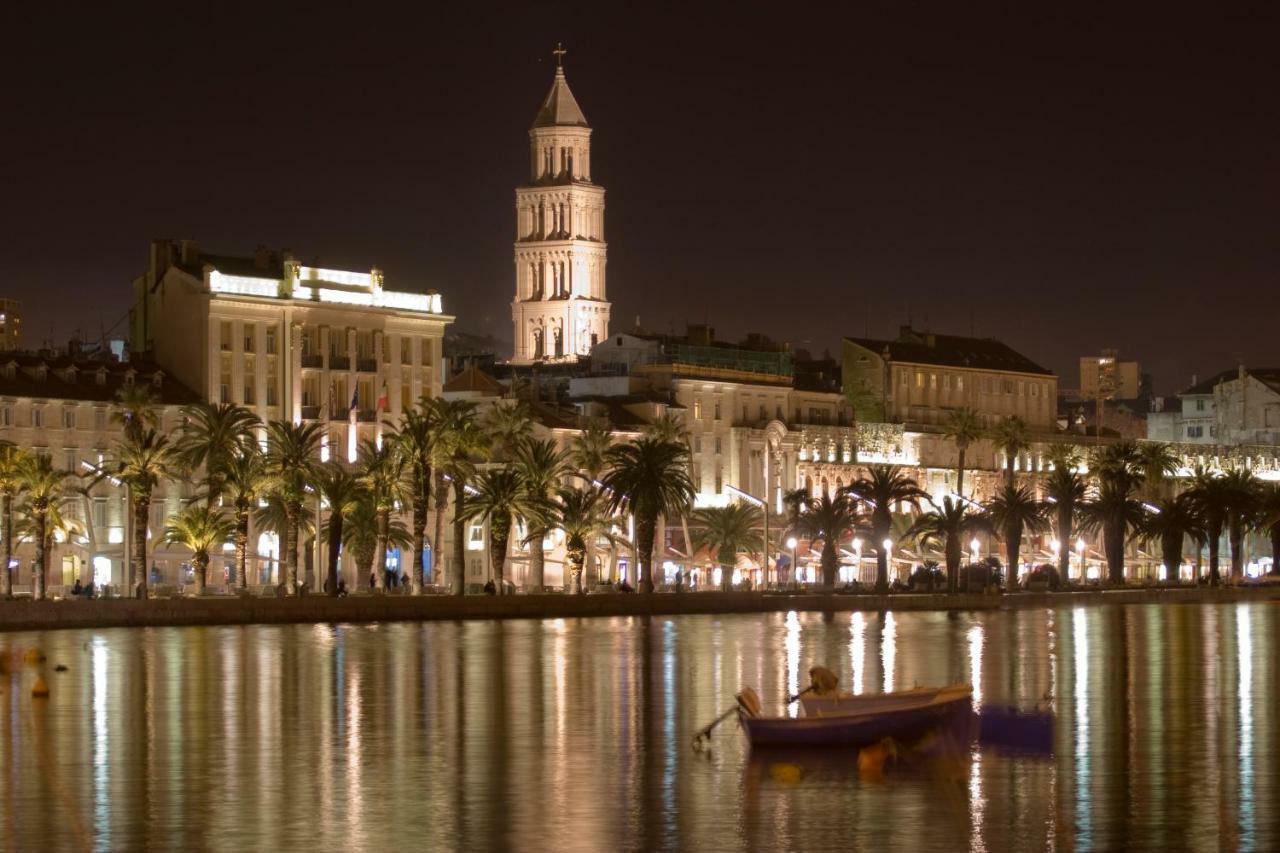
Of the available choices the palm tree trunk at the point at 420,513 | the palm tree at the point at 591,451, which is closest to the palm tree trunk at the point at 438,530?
the palm tree trunk at the point at 420,513

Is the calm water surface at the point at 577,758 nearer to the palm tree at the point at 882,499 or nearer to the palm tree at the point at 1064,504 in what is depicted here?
the palm tree at the point at 882,499

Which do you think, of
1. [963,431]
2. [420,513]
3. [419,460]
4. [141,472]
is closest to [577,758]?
[141,472]

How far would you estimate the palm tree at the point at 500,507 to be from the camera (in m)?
121

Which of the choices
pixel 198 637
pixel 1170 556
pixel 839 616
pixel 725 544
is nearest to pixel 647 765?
pixel 198 637

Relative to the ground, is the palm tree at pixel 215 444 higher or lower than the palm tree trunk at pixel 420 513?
higher

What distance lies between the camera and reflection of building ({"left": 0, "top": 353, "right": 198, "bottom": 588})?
420 feet

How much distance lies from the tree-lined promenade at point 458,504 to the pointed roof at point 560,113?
41.3 m

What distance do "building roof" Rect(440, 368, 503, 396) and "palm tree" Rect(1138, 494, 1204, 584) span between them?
145ft

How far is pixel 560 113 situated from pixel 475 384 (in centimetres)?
4089

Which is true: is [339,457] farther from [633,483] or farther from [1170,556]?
[1170,556]

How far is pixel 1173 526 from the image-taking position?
541 feet

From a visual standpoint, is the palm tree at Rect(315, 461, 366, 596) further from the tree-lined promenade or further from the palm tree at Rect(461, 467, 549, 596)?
the palm tree at Rect(461, 467, 549, 596)

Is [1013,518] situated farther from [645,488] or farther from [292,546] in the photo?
[292,546]

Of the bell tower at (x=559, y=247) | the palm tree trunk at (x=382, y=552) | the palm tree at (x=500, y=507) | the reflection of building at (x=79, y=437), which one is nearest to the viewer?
the palm tree at (x=500, y=507)
